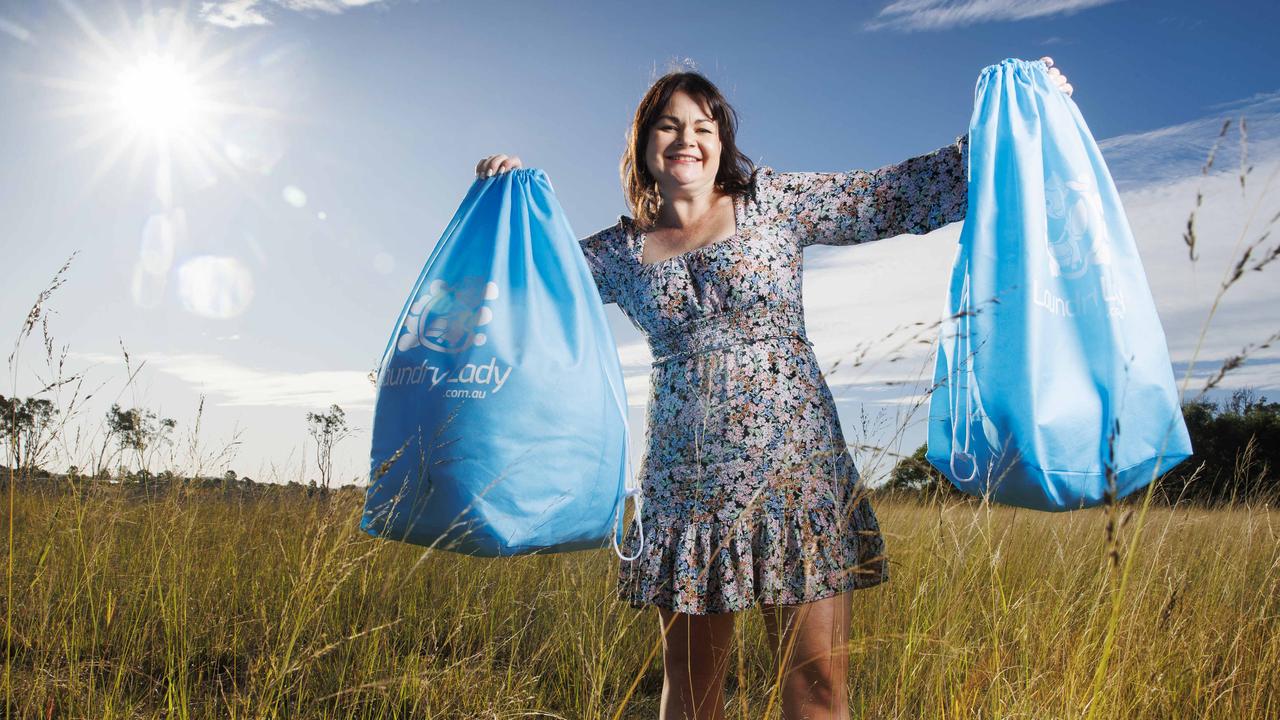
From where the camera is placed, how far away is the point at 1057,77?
2.03 m

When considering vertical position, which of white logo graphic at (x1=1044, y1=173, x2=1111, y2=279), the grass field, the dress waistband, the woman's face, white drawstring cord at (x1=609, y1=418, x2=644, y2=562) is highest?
the woman's face

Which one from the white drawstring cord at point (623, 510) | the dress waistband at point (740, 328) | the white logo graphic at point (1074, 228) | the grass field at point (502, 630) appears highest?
the white logo graphic at point (1074, 228)

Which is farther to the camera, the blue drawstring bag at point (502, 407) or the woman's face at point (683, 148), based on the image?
the woman's face at point (683, 148)

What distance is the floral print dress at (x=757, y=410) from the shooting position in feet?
5.76

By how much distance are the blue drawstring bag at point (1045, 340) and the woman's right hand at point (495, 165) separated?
120 cm

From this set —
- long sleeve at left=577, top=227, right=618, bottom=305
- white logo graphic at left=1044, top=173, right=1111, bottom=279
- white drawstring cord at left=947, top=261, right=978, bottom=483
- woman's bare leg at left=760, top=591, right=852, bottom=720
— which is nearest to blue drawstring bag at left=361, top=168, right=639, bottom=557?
long sleeve at left=577, top=227, right=618, bottom=305

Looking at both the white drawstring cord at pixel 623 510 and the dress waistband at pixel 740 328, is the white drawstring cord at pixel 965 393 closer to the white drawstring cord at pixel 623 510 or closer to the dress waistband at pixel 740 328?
the dress waistband at pixel 740 328

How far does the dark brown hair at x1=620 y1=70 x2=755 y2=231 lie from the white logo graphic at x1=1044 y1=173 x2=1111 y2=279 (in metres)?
0.74

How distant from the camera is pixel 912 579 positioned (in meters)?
3.22

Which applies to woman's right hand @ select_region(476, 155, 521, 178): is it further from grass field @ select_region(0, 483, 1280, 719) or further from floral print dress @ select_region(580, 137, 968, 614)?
grass field @ select_region(0, 483, 1280, 719)

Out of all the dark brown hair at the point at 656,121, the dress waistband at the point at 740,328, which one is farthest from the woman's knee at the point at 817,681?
the dark brown hair at the point at 656,121

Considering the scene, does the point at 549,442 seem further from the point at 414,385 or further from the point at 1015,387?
the point at 1015,387

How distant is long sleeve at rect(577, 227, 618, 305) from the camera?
2178 millimetres

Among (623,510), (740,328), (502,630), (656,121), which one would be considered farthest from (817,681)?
(502,630)
